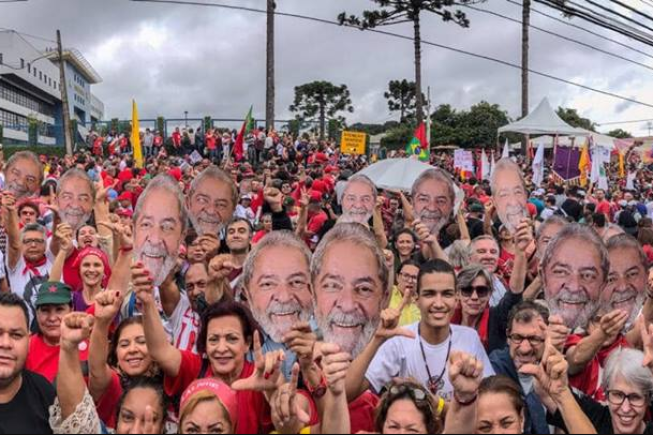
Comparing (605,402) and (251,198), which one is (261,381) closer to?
(605,402)

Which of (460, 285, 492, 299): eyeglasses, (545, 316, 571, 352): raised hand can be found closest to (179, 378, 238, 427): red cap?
(545, 316, 571, 352): raised hand

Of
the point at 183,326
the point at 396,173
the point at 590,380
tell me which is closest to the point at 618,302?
the point at 590,380

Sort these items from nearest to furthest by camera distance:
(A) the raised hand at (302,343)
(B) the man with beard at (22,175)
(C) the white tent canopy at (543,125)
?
(A) the raised hand at (302,343)
(B) the man with beard at (22,175)
(C) the white tent canopy at (543,125)

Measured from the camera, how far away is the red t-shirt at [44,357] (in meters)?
3.79

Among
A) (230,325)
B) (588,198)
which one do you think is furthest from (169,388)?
(588,198)

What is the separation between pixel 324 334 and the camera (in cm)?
308

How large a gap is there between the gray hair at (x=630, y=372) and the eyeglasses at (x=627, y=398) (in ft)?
0.12

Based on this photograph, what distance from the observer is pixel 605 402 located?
137 inches

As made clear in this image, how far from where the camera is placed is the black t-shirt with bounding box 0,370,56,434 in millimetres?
3041

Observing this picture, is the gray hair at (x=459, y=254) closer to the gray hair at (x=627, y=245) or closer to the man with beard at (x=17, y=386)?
the gray hair at (x=627, y=245)

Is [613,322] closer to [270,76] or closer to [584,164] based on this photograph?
[584,164]

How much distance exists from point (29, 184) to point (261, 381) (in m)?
4.24

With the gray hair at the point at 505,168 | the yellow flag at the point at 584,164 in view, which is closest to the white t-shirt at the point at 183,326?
the gray hair at the point at 505,168

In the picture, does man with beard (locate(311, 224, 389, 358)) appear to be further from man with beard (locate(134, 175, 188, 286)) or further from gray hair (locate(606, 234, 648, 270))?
gray hair (locate(606, 234, 648, 270))
